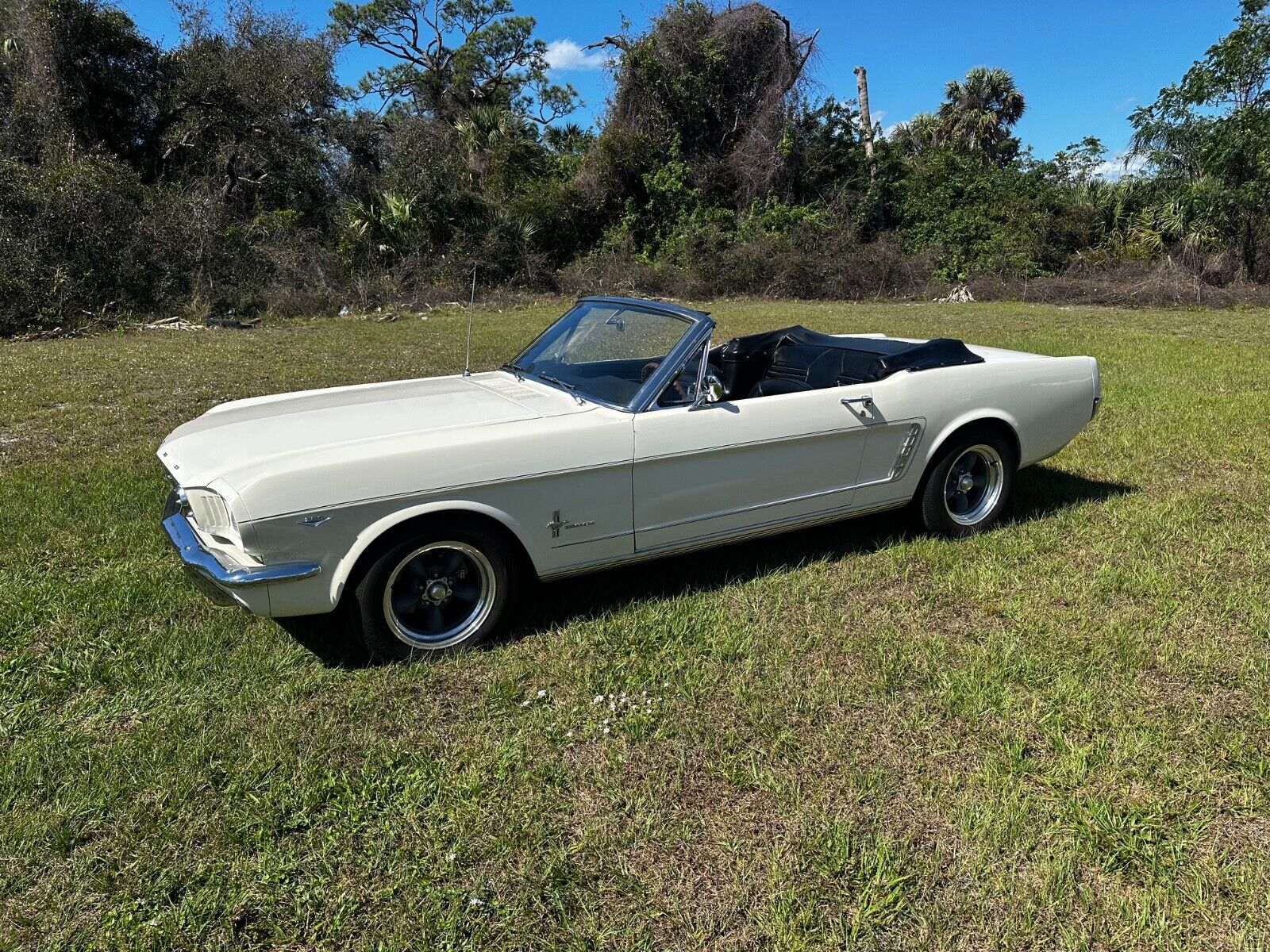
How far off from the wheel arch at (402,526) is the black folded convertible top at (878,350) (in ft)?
6.78

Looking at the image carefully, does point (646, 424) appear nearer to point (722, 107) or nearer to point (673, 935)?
point (673, 935)

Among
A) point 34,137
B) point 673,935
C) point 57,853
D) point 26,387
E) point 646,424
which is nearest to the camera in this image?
point 673,935

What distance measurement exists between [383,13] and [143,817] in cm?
3744

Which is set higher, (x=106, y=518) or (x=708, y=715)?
(x=106, y=518)

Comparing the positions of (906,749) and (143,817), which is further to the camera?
(906,749)

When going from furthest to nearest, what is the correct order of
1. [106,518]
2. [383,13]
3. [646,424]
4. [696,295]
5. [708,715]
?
[383,13], [696,295], [106,518], [646,424], [708,715]

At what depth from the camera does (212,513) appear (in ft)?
9.58

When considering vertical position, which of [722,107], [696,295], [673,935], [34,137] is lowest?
[673,935]

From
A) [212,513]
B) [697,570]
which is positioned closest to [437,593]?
[212,513]

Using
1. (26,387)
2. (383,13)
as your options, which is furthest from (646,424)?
(383,13)

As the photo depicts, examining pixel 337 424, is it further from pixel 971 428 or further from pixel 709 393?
pixel 971 428

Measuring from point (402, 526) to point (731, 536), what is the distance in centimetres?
147

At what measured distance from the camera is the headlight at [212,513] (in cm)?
284

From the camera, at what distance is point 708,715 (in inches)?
114
